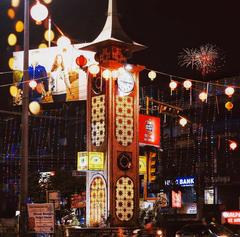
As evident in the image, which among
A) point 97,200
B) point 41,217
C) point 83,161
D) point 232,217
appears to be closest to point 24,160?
point 41,217

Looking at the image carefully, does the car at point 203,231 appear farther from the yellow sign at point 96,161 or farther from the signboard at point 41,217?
the signboard at point 41,217

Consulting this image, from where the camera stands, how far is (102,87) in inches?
922

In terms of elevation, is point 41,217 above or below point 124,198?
below

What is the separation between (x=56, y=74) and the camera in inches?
1384

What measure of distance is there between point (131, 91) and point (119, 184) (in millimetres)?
3978

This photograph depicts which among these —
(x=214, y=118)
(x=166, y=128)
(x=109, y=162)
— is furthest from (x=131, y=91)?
(x=166, y=128)

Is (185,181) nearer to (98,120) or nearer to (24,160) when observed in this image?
(98,120)

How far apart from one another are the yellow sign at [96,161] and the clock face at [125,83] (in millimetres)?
2802

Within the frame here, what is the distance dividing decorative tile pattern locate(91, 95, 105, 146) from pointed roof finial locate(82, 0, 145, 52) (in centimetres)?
229

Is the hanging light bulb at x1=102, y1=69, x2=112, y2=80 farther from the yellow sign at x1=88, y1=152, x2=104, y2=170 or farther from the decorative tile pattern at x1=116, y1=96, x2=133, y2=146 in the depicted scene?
the yellow sign at x1=88, y1=152, x2=104, y2=170

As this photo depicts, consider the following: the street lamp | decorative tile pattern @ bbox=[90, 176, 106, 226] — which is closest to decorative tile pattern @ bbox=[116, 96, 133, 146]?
decorative tile pattern @ bbox=[90, 176, 106, 226]

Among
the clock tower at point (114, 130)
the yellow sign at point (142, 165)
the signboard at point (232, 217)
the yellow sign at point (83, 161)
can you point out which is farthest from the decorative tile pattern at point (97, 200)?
the signboard at point (232, 217)

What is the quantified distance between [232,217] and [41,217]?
707 inches

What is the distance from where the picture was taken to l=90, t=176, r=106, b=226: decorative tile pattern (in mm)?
22719
